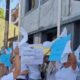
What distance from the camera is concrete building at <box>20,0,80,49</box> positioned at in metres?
12.8

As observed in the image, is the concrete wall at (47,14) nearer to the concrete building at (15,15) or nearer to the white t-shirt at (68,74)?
the concrete building at (15,15)

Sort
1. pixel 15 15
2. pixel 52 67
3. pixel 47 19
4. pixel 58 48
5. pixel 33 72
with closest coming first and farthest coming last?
1. pixel 58 48
2. pixel 33 72
3. pixel 52 67
4. pixel 47 19
5. pixel 15 15

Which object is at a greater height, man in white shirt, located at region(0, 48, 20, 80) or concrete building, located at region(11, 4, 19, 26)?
concrete building, located at region(11, 4, 19, 26)

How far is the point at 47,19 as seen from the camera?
16.2 m

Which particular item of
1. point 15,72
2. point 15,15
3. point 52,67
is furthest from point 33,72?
point 15,15

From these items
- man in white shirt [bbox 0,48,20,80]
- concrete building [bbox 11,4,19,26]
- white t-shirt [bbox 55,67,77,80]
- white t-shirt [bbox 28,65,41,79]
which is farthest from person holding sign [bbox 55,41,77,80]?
concrete building [bbox 11,4,19,26]

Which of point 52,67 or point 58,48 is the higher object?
point 58,48

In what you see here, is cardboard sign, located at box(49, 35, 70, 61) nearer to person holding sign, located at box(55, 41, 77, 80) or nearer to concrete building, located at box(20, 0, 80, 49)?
person holding sign, located at box(55, 41, 77, 80)

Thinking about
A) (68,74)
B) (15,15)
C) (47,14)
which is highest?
(15,15)

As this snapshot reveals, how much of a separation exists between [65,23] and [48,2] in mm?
3021

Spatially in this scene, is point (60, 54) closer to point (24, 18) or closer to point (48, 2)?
point (48, 2)

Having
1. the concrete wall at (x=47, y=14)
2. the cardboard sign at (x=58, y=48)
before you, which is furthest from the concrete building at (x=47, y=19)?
the cardboard sign at (x=58, y=48)

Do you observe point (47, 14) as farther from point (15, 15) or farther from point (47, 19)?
point (15, 15)

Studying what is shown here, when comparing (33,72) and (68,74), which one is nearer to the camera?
(68,74)
